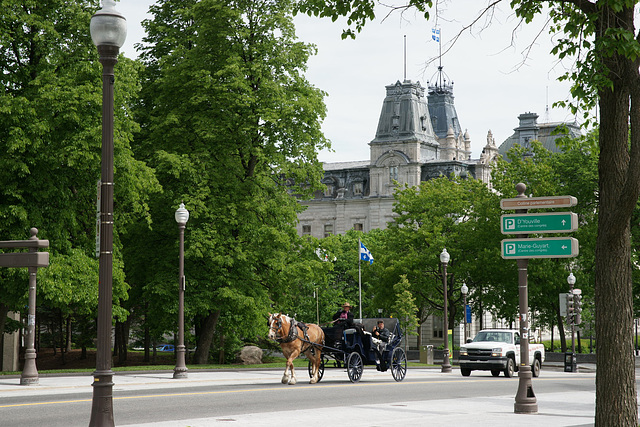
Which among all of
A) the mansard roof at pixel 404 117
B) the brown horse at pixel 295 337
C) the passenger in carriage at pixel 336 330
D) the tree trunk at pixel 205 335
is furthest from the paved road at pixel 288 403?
the mansard roof at pixel 404 117

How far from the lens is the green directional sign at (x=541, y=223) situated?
17031 millimetres

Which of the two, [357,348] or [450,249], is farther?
[450,249]

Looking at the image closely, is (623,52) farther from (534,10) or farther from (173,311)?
(173,311)

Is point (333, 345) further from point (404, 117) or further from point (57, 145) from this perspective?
point (404, 117)

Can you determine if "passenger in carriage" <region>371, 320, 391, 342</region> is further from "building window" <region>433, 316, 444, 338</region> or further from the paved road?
"building window" <region>433, 316, 444, 338</region>

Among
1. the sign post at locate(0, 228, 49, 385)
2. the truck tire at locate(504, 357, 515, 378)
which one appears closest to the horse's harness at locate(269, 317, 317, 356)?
the sign post at locate(0, 228, 49, 385)

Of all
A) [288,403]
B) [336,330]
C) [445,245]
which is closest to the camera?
[288,403]

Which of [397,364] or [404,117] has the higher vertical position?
[404,117]

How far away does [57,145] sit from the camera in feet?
99.2

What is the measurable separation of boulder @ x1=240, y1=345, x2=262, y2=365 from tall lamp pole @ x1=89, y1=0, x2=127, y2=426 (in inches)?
1477

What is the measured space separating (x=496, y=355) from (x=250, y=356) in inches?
696

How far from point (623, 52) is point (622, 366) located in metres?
4.00

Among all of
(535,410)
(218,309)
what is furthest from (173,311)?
(535,410)

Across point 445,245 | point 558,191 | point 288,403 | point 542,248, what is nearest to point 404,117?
point 445,245
